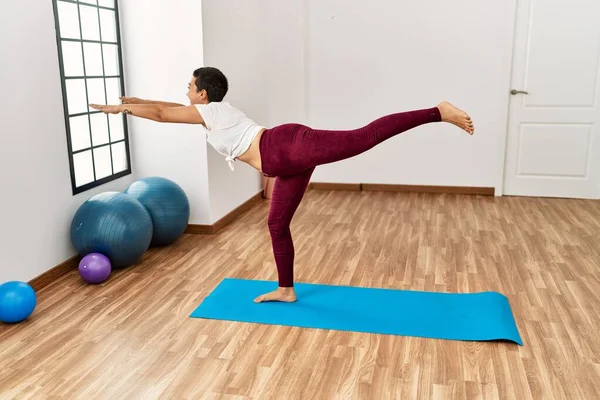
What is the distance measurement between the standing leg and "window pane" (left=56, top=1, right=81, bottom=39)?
1740 millimetres

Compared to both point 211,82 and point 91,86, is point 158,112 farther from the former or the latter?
point 91,86

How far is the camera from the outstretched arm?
8.96ft

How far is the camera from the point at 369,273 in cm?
371

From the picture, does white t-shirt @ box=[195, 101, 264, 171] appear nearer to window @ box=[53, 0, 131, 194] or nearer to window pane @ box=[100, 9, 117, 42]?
window @ box=[53, 0, 131, 194]

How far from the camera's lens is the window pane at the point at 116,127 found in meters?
4.22

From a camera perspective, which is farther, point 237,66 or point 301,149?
point 237,66

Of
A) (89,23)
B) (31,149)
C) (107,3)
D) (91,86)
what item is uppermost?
(107,3)

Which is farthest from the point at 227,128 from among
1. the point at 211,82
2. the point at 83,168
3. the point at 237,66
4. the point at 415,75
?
the point at 415,75

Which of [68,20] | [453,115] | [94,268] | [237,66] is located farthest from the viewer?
[237,66]

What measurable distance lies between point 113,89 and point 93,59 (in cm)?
32

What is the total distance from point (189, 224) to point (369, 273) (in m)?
1.62

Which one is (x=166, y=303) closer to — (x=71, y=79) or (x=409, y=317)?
(x=409, y=317)

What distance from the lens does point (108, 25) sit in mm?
4152

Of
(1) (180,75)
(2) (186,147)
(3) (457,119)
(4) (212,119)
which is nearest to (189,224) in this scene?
(2) (186,147)
